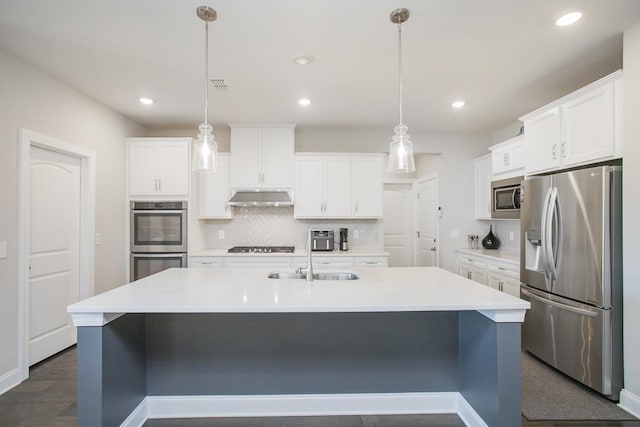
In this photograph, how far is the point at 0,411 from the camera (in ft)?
7.24

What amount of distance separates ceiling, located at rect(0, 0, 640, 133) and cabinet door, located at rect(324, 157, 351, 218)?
87 centimetres

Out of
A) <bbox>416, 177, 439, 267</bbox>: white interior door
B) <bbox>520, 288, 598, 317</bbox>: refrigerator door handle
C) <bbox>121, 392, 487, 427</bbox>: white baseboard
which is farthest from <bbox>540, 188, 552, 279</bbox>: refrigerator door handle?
<bbox>416, 177, 439, 267</bbox>: white interior door

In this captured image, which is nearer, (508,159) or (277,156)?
(508,159)

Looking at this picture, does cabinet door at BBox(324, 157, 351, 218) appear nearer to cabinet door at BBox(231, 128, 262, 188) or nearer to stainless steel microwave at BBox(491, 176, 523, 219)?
cabinet door at BBox(231, 128, 262, 188)

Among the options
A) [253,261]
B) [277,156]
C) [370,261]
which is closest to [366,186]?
[370,261]

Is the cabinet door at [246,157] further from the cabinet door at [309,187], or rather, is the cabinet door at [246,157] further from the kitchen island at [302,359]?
the kitchen island at [302,359]

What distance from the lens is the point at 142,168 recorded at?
410 cm

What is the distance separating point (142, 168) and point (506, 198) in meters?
4.39

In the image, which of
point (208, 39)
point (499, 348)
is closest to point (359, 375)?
point (499, 348)

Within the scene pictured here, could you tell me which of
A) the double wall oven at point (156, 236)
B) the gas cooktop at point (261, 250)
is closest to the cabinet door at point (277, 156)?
the gas cooktop at point (261, 250)

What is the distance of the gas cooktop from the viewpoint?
4266 mm

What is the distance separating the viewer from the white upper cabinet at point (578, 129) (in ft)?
7.61

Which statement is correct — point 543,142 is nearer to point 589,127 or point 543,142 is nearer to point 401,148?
point 589,127

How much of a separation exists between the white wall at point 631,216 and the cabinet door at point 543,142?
59cm
